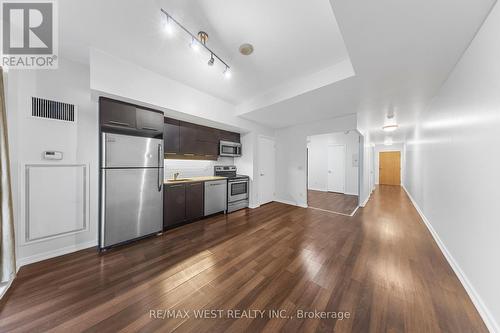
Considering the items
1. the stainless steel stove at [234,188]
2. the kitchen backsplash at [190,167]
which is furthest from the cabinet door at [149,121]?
the stainless steel stove at [234,188]

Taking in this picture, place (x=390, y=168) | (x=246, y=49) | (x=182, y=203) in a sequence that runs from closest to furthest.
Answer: (x=246, y=49)
(x=182, y=203)
(x=390, y=168)

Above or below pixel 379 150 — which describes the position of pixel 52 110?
below

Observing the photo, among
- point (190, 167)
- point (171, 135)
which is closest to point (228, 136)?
point (190, 167)

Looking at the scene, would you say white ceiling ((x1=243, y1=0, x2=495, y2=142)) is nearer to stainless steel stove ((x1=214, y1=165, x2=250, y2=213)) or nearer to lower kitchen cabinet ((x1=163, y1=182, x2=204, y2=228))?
stainless steel stove ((x1=214, y1=165, x2=250, y2=213))

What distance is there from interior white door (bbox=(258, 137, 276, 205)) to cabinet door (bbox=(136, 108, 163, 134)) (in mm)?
2673

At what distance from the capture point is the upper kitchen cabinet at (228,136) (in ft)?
13.7

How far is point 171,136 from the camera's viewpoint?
10.5 ft

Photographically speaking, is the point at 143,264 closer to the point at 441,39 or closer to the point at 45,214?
the point at 45,214

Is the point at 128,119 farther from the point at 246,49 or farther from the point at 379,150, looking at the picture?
the point at 379,150

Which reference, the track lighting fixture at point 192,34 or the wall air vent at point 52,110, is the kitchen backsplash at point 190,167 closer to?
the wall air vent at point 52,110

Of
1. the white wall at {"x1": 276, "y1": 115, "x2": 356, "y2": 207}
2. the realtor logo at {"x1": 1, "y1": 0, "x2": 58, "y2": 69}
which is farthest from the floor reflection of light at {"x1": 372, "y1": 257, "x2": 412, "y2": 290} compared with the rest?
the realtor logo at {"x1": 1, "y1": 0, "x2": 58, "y2": 69}

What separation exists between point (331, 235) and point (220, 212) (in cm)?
246

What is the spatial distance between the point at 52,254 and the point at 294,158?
16.6 feet

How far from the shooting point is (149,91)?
97.0 inches
